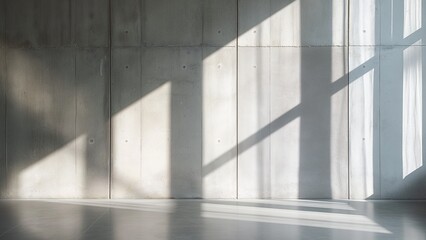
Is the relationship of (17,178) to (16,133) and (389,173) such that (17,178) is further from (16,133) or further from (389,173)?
(389,173)

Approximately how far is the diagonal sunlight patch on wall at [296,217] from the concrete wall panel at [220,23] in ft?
10.2

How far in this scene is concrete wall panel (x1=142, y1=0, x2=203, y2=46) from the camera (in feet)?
33.3

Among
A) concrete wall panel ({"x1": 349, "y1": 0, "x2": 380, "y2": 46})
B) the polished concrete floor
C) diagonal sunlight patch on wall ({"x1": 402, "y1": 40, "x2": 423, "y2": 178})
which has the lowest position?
the polished concrete floor

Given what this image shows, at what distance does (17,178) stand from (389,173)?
22.5ft

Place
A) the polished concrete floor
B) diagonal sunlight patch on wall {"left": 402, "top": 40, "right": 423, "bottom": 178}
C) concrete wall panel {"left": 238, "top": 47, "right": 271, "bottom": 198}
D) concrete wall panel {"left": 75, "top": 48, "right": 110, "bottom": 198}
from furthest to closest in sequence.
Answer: concrete wall panel {"left": 75, "top": 48, "right": 110, "bottom": 198}
concrete wall panel {"left": 238, "top": 47, "right": 271, "bottom": 198}
diagonal sunlight patch on wall {"left": 402, "top": 40, "right": 423, "bottom": 178}
the polished concrete floor

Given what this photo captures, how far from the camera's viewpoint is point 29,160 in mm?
10211

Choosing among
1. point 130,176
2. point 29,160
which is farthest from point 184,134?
point 29,160

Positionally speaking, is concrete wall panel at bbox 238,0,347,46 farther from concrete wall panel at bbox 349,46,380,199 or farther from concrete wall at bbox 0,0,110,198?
concrete wall at bbox 0,0,110,198

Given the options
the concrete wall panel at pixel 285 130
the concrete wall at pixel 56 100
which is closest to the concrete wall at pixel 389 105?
the concrete wall panel at pixel 285 130

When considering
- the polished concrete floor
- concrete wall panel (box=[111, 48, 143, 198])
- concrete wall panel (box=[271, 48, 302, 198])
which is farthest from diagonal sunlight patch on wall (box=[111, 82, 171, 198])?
concrete wall panel (box=[271, 48, 302, 198])

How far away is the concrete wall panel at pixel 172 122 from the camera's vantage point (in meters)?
10.1

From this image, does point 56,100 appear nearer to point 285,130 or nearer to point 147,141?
point 147,141

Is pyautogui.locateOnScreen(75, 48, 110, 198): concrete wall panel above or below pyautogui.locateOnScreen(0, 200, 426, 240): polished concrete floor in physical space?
above

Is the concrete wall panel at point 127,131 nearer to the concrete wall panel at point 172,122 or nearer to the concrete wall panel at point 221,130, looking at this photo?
the concrete wall panel at point 172,122
